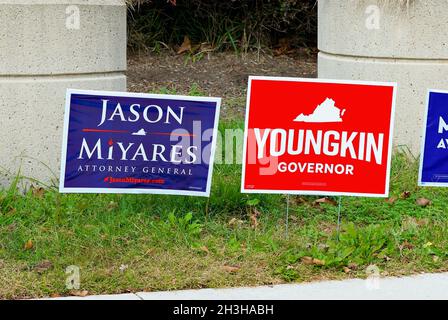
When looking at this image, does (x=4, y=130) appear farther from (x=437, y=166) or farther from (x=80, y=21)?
(x=437, y=166)

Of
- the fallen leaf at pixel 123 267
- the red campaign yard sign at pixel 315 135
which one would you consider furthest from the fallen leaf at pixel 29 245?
the red campaign yard sign at pixel 315 135

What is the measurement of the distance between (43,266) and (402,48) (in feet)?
11.8

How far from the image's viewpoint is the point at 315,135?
234 inches

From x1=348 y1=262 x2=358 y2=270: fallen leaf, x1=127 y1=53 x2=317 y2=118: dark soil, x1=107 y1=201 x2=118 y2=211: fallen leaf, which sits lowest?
x1=348 y1=262 x2=358 y2=270: fallen leaf

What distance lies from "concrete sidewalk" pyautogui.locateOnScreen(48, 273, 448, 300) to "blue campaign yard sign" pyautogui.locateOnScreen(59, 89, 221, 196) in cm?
101

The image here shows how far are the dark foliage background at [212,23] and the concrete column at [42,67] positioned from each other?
3.22m

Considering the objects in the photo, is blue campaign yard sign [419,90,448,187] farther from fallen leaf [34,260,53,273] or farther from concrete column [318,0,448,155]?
fallen leaf [34,260,53,273]

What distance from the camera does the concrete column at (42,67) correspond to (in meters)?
6.68

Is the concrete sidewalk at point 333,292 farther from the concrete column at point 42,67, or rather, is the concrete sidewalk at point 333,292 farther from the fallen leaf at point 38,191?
the concrete column at point 42,67

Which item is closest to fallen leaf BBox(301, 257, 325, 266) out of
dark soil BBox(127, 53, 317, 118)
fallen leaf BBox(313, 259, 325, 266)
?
fallen leaf BBox(313, 259, 325, 266)

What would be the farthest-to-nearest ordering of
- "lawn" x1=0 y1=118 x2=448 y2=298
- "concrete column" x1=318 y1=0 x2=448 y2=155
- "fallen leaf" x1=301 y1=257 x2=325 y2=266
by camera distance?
1. "concrete column" x1=318 y1=0 x2=448 y2=155
2. "fallen leaf" x1=301 y1=257 x2=325 y2=266
3. "lawn" x1=0 y1=118 x2=448 y2=298

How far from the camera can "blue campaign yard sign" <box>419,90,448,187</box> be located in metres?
6.20

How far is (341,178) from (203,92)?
10.9 feet

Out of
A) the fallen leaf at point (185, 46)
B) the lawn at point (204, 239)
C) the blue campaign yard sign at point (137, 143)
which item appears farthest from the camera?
the fallen leaf at point (185, 46)
